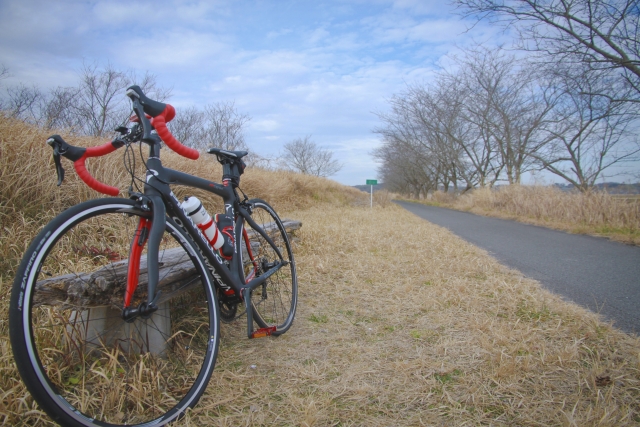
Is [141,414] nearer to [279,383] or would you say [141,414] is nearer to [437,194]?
[279,383]

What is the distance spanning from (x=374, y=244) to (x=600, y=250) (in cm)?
319

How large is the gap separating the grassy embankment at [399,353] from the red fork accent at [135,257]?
56 cm

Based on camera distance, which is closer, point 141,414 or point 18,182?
point 141,414

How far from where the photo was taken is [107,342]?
1734mm

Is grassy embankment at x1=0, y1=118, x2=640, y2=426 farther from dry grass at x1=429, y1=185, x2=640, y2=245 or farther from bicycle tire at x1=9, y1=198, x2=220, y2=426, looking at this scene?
dry grass at x1=429, y1=185, x2=640, y2=245

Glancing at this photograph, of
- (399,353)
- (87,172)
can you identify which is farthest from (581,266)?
(87,172)

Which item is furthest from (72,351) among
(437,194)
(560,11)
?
(437,194)

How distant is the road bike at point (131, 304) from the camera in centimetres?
116

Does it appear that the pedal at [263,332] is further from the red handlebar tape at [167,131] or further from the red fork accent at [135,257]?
the red handlebar tape at [167,131]

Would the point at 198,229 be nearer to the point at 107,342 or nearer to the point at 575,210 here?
the point at 107,342

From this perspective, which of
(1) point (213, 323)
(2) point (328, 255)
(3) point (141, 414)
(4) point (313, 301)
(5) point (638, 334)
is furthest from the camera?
(2) point (328, 255)

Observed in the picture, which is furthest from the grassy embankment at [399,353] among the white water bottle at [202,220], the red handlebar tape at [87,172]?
the red handlebar tape at [87,172]

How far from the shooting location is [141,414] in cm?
149

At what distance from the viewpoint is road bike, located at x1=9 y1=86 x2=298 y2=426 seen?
1.16 metres
